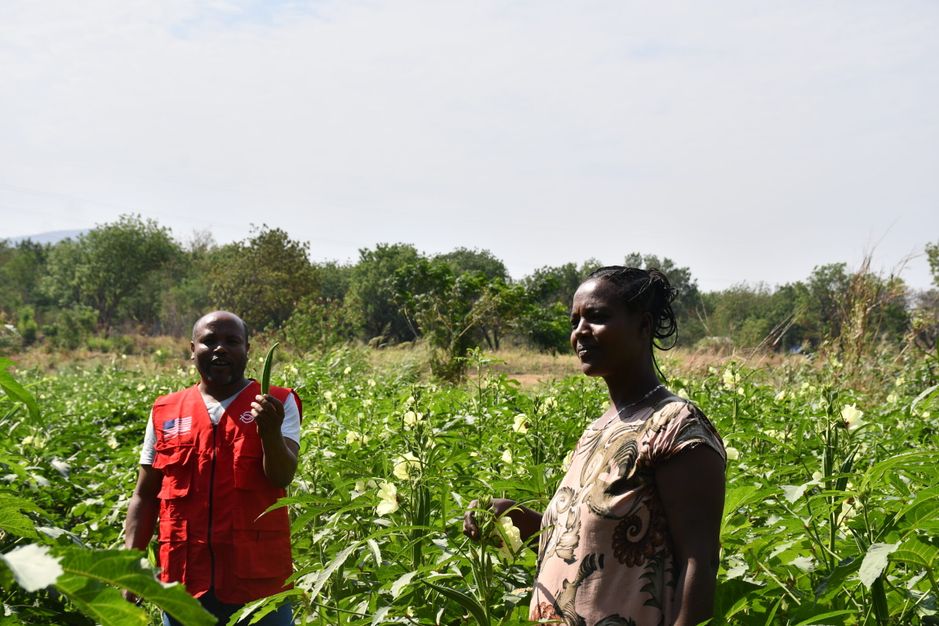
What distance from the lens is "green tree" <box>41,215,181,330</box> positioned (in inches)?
1886

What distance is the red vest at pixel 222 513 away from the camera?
2.76 m

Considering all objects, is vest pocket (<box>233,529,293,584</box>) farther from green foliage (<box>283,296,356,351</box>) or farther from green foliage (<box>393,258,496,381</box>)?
green foliage (<box>283,296,356,351</box>)

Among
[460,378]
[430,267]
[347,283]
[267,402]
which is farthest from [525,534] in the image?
[347,283]

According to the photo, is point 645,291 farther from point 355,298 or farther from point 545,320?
point 545,320

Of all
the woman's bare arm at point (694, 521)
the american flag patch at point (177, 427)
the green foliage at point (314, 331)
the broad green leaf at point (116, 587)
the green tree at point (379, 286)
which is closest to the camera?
the broad green leaf at point (116, 587)

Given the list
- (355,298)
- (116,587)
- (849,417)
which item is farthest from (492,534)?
(355,298)

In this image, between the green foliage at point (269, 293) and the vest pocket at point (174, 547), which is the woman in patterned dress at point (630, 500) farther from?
the green foliage at point (269, 293)

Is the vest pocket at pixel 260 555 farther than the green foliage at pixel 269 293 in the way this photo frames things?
No

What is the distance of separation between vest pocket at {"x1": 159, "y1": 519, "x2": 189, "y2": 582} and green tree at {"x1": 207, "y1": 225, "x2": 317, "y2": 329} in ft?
96.5

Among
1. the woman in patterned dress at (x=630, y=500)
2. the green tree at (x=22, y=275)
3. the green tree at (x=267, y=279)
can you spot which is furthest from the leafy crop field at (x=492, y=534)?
the green tree at (x=22, y=275)

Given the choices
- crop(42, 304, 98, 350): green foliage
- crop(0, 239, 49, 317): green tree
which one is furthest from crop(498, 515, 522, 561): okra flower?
crop(0, 239, 49, 317): green tree

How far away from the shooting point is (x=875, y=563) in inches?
53.0

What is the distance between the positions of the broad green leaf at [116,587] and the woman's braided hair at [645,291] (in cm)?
150

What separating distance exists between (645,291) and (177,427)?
65.8 inches
